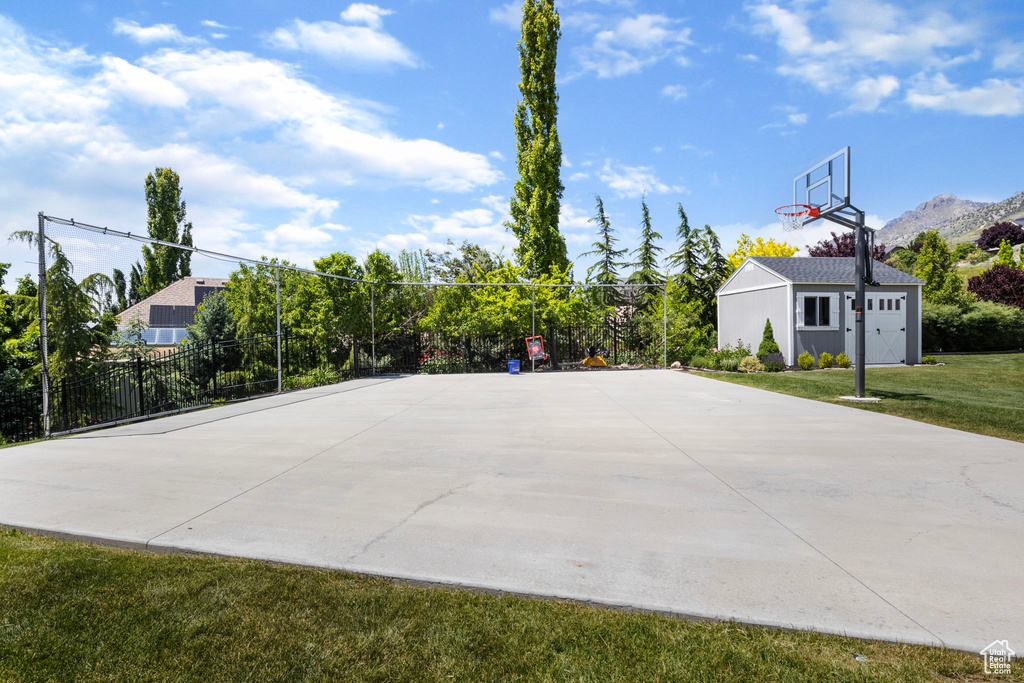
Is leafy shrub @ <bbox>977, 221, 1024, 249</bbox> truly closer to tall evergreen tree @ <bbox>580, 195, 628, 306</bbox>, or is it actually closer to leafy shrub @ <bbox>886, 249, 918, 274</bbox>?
leafy shrub @ <bbox>886, 249, 918, 274</bbox>

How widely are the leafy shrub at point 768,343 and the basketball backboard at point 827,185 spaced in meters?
5.38

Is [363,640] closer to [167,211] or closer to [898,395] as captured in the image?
[898,395]

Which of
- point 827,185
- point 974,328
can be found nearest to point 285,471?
point 827,185

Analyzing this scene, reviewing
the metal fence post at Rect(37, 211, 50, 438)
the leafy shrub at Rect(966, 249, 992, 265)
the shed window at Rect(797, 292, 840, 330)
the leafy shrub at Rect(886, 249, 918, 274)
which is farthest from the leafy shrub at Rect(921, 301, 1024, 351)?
the leafy shrub at Rect(966, 249, 992, 265)

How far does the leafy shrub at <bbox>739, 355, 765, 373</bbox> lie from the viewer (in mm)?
15859

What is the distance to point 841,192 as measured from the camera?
10250 mm

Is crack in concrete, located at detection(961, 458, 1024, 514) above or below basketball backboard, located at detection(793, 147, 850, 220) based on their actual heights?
below

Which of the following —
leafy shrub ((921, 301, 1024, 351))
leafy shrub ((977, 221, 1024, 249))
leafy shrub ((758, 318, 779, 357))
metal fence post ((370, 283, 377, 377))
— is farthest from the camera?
leafy shrub ((977, 221, 1024, 249))

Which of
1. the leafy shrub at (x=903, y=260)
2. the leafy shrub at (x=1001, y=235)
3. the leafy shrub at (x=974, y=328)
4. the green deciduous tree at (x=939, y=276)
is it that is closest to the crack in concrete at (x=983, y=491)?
the leafy shrub at (x=974, y=328)

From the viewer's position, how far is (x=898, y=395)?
9.72 meters

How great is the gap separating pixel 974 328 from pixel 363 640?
1068 inches

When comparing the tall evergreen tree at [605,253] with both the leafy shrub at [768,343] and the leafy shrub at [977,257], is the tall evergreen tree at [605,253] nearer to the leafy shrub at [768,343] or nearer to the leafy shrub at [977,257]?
the leafy shrub at [768,343]

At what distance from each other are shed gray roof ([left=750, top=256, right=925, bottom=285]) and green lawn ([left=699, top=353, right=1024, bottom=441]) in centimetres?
309

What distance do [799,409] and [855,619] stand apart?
22.1 ft
